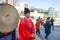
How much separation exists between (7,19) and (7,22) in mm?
53

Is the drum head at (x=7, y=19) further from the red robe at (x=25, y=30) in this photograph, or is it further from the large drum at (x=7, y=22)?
the red robe at (x=25, y=30)

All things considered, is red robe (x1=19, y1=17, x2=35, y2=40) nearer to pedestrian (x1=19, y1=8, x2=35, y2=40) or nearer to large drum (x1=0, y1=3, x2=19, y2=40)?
pedestrian (x1=19, y1=8, x2=35, y2=40)

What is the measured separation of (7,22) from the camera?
11.6 feet

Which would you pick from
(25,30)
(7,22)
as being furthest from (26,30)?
(7,22)

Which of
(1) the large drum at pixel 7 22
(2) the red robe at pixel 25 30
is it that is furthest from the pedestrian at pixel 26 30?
(1) the large drum at pixel 7 22

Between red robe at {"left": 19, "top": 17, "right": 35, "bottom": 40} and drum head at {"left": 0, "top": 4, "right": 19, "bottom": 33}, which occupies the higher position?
drum head at {"left": 0, "top": 4, "right": 19, "bottom": 33}

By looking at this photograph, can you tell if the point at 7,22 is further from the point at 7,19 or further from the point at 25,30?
the point at 25,30

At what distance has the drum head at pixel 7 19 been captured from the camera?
3.52 metres

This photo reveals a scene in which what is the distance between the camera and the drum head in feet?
11.5

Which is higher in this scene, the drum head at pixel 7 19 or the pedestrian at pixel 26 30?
the drum head at pixel 7 19

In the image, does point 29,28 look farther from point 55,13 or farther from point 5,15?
point 55,13

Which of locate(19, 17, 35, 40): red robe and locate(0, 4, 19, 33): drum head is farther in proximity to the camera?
locate(19, 17, 35, 40): red robe

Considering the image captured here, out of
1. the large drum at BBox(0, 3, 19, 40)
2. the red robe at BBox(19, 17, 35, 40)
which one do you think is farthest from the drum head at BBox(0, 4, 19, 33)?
the red robe at BBox(19, 17, 35, 40)

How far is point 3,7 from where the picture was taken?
139 inches
